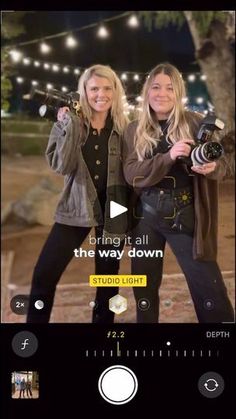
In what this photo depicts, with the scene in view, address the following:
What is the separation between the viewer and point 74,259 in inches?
29.0

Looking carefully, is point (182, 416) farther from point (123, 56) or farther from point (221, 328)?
point (123, 56)

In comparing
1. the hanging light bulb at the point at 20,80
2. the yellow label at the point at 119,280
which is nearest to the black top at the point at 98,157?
the yellow label at the point at 119,280

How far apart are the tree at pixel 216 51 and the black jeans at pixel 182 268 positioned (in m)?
0.16

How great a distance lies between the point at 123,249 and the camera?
72cm

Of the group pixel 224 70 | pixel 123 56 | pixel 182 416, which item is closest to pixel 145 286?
pixel 182 416

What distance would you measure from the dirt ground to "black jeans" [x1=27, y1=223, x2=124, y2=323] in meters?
0.01

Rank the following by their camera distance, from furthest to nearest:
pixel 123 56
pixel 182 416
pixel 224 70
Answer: pixel 224 70
pixel 123 56
pixel 182 416

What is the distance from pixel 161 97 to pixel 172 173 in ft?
0.36

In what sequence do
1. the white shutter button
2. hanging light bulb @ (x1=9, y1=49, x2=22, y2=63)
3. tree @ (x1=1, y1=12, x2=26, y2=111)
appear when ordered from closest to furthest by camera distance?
1. the white shutter button
2. tree @ (x1=1, y1=12, x2=26, y2=111)
3. hanging light bulb @ (x1=9, y1=49, x2=22, y2=63)

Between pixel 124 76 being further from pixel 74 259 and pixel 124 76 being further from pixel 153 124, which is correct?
pixel 74 259

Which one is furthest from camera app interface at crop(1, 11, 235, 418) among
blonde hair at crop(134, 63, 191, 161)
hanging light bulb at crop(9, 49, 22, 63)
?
hanging light bulb at crop(9, 49, 22, 63)

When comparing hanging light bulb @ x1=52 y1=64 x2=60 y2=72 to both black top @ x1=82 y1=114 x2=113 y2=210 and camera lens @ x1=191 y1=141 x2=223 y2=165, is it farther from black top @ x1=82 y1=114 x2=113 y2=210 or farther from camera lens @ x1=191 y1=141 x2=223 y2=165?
camera lens @ x1=191 y1=141 x2=223 y2=165

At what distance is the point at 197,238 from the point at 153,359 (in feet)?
0.59

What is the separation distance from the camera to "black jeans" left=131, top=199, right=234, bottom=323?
2.35 ft
